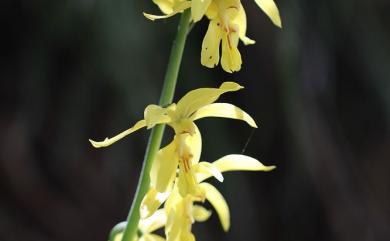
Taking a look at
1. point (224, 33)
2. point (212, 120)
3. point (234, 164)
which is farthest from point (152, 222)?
point (212, 120)

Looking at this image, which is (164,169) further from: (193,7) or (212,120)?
(212,120)

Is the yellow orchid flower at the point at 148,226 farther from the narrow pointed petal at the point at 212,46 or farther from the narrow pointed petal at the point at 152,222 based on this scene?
the narrow pointed petal at the point at 212,46

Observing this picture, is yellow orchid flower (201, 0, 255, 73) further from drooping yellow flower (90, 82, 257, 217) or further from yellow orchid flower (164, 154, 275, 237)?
yellow orchid flower (164, 154, 275, 237)

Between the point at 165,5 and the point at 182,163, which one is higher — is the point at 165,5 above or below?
above

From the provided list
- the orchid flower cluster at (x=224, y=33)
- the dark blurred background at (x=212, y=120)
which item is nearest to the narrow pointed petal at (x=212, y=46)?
the orchid flower cluster at (x=224, y=33)

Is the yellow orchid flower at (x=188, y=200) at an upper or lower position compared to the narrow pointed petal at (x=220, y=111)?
lower

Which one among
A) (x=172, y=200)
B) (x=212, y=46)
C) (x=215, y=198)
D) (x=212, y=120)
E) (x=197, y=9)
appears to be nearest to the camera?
(x=197, y=9)

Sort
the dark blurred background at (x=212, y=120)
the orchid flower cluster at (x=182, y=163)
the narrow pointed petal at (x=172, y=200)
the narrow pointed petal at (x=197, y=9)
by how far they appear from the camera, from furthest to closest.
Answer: the dark blurred background at (x=212, y=120)
the narrow pointed petal at (x=172, y=200)
the orchid flower cluster at (x=182, y=163)
the narrow pointed petal at (x=197, y=9)
